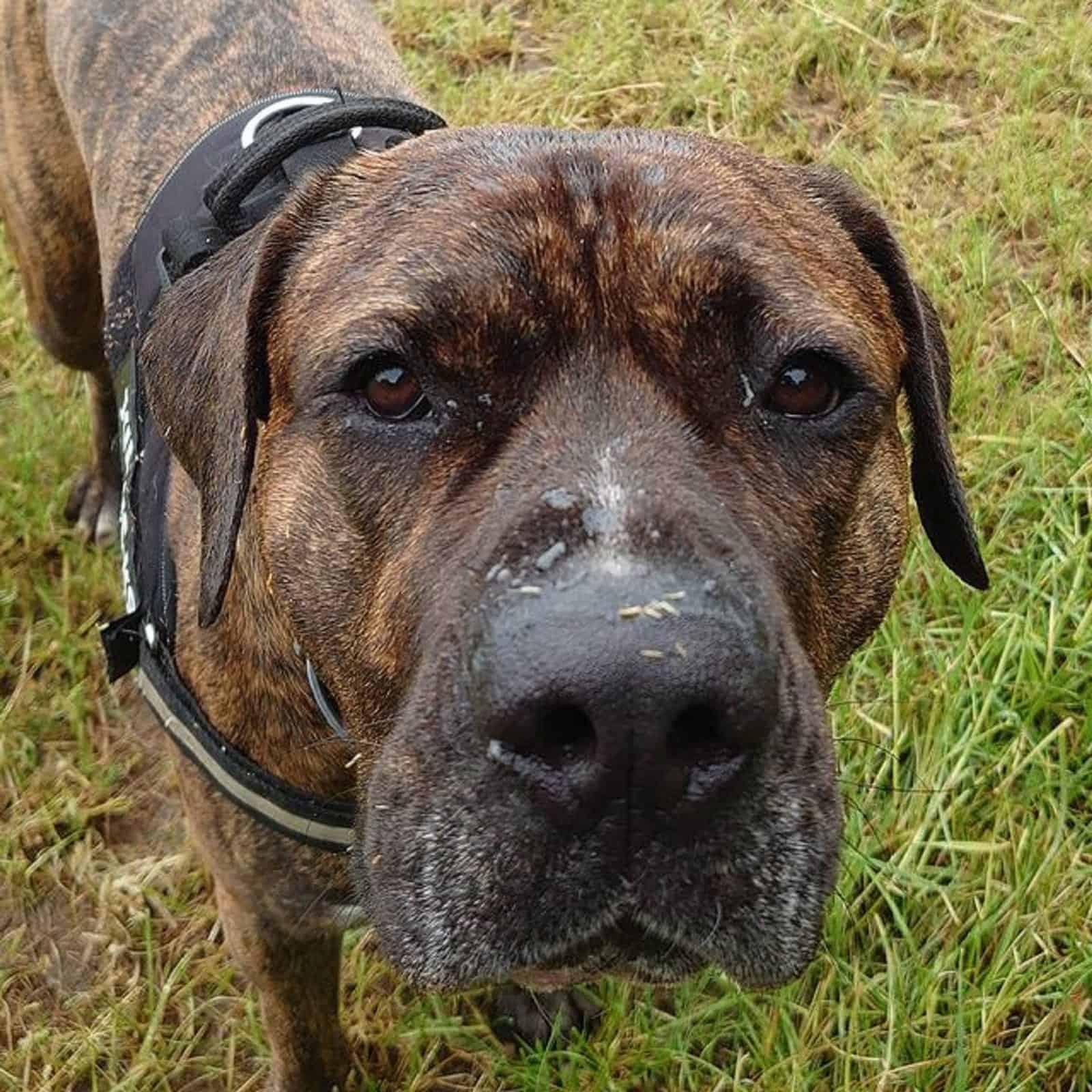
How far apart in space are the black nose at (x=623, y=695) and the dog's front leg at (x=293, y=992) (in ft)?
4.02

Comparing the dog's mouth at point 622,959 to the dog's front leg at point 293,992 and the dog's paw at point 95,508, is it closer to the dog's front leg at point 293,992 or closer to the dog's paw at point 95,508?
the dog's front leg at point 293,992

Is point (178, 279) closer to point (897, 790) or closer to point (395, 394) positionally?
point (395, 394)

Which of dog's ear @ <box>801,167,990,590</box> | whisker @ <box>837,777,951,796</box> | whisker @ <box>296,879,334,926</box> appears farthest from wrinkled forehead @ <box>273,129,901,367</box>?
whisker @ <box>837,777,951,796</box>

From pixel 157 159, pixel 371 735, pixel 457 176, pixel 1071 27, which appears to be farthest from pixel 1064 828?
pixel 1071 27

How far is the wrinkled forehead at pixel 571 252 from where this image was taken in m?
2.01

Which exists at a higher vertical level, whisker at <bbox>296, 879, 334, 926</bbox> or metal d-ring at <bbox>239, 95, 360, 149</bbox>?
metal d-ring at <bbox>239, 95, 360, 149</bbox>

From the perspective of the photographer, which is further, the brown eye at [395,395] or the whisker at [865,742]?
the whisker at [865,742]

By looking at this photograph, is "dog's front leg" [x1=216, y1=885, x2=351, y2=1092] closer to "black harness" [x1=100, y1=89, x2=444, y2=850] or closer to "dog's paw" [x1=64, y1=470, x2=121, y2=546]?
"black harness" [x1=100, y1=89, x2=444, y2=850]

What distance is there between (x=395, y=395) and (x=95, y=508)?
2.50 m

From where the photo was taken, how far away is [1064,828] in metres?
3.31

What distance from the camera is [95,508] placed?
429 cm

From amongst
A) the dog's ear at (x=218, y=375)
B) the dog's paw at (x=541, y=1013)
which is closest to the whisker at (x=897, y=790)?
the dog's paw at (x=541, y=1013)

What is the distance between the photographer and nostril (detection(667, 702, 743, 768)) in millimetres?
1618

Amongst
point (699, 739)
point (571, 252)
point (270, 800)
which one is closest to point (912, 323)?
point (571, 252)
